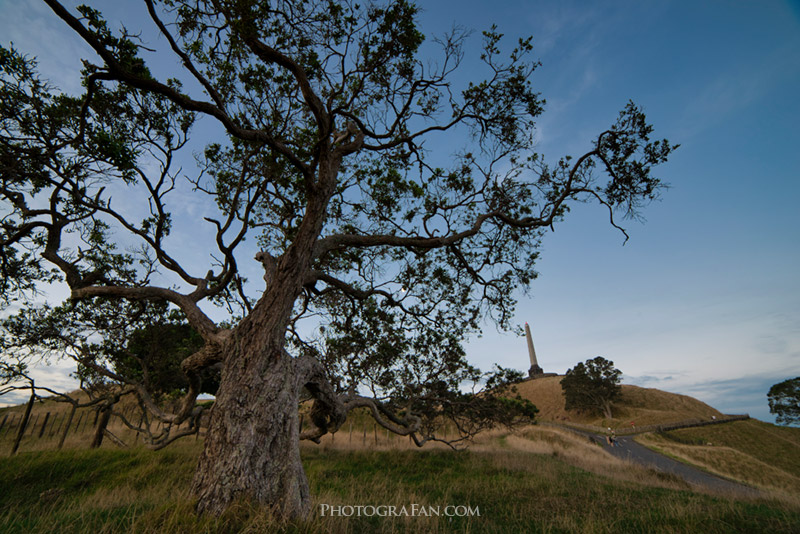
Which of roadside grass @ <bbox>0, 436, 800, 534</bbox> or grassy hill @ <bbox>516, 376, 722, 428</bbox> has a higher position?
grassy hill @ <bbox>516, 376, 722, 428</bbox>

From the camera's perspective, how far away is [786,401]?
46.5m

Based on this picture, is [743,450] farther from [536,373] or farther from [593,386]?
[536,373]

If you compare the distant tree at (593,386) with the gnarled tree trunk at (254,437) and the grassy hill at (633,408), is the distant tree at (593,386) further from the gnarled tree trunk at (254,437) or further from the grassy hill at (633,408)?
the gnarled tree trunk at (254,437)

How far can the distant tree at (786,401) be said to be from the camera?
45.3 m

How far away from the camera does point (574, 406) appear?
2249 inches

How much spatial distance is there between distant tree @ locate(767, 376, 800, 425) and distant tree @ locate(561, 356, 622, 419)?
19.9 metres

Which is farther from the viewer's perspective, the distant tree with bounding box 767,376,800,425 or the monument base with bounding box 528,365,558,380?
the monument base with bounding box 528,365,558,380

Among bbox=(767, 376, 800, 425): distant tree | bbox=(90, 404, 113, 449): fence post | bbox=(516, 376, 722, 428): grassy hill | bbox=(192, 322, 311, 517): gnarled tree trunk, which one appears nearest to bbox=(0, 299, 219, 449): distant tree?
bbox=(90, 404, 113, 449): fence post

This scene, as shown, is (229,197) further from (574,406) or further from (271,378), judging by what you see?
(574,406)

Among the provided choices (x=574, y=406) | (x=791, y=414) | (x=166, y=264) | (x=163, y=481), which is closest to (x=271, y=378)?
(x=166, y=264)

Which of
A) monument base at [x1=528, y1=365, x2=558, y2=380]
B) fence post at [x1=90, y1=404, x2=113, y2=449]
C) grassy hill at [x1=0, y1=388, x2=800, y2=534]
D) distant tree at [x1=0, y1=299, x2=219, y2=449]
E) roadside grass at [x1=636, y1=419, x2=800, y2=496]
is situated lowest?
roadside grass at [x1=636, y1=419, x2=800, y2=496]

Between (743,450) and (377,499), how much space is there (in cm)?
4780

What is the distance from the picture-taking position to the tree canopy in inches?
1784

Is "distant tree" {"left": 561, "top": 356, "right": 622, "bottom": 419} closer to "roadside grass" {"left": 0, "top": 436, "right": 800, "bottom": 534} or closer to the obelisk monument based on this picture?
the obelisk monument
